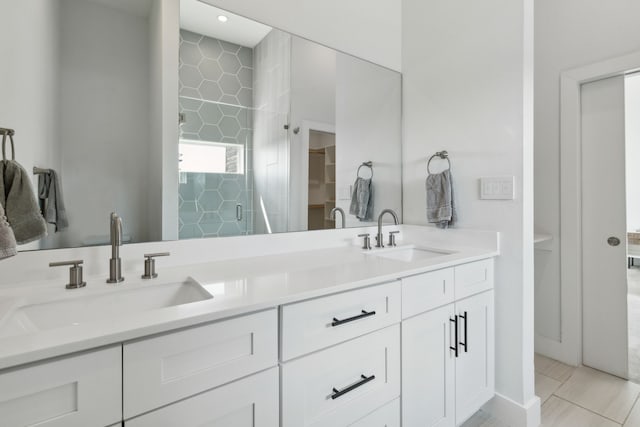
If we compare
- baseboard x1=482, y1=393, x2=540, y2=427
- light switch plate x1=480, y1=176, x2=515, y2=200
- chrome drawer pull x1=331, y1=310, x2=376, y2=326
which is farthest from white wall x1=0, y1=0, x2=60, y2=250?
baseboard x1=482, y1=393, x2=540, y2=427

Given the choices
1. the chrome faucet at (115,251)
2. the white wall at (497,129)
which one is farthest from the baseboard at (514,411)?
the chrome faucet at (115,251)

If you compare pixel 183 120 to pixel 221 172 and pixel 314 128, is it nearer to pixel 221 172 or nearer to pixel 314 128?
pixel 221 172

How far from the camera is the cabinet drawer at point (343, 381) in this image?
0.87 meters

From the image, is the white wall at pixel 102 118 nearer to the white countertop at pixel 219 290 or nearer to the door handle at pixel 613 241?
the white countertop at pixel 219 290

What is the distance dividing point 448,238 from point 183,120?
1499mm

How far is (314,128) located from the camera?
1.70 m

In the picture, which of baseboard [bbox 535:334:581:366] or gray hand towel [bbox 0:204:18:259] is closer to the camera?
gray hand towel [bbox 0:204:18:259]

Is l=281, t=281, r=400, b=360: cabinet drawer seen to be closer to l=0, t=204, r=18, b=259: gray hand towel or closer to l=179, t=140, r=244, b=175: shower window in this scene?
l=0, t=204, r=18, b=259: gray hand towel

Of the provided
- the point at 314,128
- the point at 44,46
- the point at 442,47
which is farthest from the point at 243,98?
the point at 442,47

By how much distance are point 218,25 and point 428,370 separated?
5.64 ft

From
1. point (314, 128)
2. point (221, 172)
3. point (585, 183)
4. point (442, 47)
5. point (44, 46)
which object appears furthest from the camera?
point (585, 183)

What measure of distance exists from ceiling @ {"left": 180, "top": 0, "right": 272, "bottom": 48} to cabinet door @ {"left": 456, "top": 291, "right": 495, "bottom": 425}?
157 cm

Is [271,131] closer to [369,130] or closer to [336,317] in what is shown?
[369,130]

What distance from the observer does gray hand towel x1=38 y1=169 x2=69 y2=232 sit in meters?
0.99
